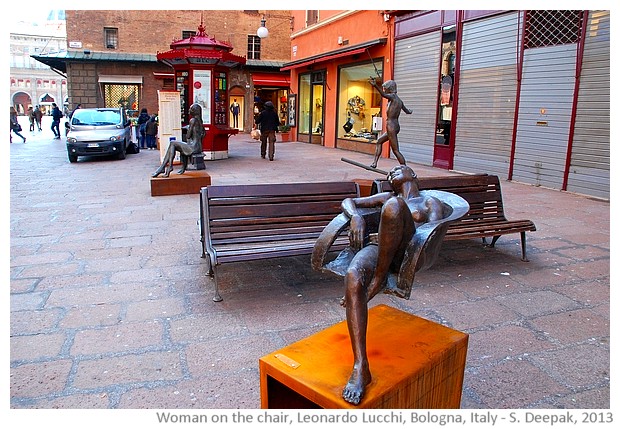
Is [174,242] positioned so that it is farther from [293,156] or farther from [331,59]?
[331,59]

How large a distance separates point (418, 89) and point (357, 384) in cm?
1395

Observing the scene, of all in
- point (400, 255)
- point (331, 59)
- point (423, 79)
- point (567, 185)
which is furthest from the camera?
point (331, 59)

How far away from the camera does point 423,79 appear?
14.7m

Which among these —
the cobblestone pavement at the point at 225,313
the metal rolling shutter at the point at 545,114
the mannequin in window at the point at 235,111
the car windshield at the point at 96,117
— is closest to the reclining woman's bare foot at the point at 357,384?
the cobblestone pavement at the point at 225,313

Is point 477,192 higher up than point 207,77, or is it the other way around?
point 207,77

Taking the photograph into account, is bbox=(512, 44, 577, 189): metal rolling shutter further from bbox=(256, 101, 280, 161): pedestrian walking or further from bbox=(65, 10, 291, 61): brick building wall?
bbox=(65, 10, 291, 61): brick building wall

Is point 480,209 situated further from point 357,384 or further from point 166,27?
point 166,27

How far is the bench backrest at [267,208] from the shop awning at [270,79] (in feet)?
92.3

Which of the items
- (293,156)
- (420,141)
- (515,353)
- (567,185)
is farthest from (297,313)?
(293,156)

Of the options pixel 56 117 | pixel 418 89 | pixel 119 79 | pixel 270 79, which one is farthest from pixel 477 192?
pixel 119 79

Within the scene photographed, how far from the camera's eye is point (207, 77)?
1498cm

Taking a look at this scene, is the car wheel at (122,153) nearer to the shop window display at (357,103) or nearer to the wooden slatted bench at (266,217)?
the shop window display at (357,103)

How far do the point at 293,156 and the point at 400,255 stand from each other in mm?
14618

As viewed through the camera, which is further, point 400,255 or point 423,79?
point 423,79
